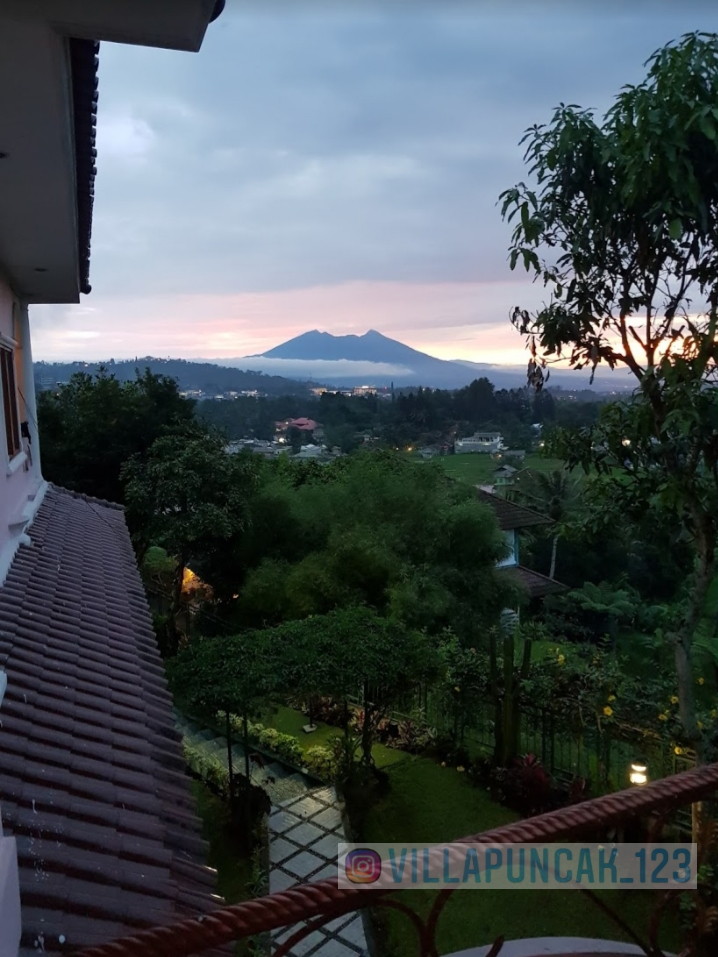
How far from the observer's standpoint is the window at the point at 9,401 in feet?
18.3

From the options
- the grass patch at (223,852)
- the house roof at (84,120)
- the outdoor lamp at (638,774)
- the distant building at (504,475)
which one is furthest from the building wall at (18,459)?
the distant building at (504,475)

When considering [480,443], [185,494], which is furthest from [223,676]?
[480,443]

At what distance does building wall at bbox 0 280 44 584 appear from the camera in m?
4.50

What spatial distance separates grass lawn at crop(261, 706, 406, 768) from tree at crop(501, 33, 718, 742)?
4.32 meters

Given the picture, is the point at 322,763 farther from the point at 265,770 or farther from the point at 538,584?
the point at 538,584

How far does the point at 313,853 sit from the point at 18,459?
5046mm

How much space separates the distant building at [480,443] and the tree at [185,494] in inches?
1072

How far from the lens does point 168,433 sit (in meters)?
13.7

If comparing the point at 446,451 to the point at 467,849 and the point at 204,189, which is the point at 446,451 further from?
the point at 467,849

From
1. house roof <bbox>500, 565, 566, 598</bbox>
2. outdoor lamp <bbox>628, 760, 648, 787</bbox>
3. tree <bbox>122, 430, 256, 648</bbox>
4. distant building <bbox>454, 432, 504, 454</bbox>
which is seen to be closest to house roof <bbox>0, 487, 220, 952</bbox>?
outdoor lamp <bbox>628, 760, 648, 787</bbox>

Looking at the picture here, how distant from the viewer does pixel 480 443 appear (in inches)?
1548

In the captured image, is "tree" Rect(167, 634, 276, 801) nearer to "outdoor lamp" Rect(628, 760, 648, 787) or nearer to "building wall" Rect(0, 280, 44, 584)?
"building wall" Rect(0, 280, 44, 584)

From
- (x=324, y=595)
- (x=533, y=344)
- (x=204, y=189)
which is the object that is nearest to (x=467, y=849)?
(x=533, y=344)

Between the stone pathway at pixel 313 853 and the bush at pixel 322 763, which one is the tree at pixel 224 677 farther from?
the bush at pixel 322 763
